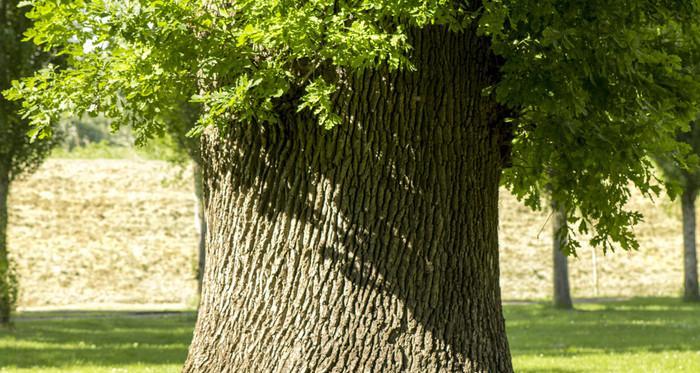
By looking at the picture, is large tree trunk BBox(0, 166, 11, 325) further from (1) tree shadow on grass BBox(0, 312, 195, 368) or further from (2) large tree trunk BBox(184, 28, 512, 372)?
(2) large tree trunk BBox(184, 28, 512, 372)

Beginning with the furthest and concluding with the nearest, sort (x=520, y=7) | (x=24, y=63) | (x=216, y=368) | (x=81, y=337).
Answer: (x=24, y=63)
(x=81, y=337)
(x=216, y=368)
(x=520, y=7)

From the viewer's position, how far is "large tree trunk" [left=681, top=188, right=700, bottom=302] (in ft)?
92.0

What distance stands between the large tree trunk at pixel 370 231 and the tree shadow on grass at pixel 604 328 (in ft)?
26.1

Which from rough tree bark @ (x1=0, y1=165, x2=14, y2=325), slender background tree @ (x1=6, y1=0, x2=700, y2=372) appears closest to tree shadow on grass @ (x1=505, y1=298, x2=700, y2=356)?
slender background tree @ (x1=6, y1=0, x2=700, y2=372)

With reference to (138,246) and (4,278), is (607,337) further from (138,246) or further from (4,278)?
(138,246)

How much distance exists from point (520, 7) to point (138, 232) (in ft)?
112

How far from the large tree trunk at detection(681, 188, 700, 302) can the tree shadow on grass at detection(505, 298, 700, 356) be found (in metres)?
1.32

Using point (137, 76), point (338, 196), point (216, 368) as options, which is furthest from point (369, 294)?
point (137, 76)

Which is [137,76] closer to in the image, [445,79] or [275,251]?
[275,251]

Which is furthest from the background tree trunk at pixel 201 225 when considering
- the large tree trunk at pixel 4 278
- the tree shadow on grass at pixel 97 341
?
the large tree trunk at pixel 4 278

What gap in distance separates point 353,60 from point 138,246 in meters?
32.9

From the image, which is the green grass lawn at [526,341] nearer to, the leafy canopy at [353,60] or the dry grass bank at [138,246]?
the leafy canopy at [353,60]

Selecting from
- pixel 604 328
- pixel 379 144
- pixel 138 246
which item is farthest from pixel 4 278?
pixel 138 246

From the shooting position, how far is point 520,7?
6.10m
